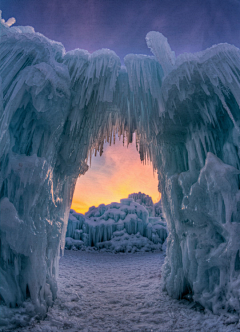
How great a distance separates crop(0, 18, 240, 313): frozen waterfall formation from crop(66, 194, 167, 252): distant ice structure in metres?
12.1

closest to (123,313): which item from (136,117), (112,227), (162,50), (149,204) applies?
(136,117)

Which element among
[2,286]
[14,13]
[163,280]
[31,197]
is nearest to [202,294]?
[163,280]

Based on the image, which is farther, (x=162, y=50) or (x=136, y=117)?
(x=136, y=117)

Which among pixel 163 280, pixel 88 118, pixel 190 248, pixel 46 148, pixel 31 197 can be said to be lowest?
pixel 163 280

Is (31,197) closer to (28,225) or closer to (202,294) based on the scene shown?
(28,225)

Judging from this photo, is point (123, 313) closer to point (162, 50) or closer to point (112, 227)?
point (162, 50)

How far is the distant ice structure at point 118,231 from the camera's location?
16484mm

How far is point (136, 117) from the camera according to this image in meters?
5.45

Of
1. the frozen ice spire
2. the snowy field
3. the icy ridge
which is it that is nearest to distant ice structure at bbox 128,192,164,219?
the icy ridge

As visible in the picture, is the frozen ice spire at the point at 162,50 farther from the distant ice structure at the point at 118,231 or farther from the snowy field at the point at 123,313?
the distant ice structure at the point at 118,231

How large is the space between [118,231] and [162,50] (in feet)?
53.0

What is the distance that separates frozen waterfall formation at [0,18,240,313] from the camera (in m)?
3.28

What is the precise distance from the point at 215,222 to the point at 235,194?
29.0 inches

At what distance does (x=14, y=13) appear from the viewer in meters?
2.92
